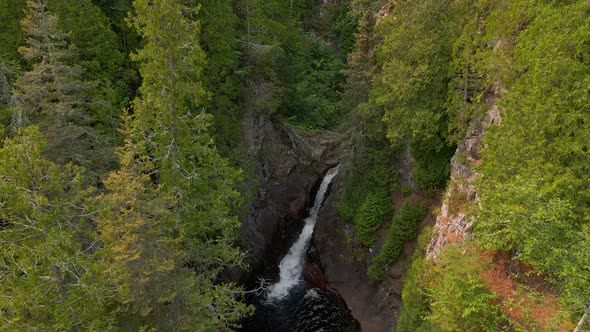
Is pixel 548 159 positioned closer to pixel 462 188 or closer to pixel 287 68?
pixel 462 188

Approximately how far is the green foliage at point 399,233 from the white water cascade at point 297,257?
6245mm

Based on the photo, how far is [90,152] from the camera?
55.1 feet

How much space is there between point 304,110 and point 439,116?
15.3 metres

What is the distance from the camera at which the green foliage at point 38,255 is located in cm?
948

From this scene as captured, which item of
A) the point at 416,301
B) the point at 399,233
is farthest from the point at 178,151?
the point at 399,233

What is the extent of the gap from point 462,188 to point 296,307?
1358 cm

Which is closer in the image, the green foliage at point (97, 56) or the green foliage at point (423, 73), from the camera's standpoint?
the green foliage at point (423, 73)

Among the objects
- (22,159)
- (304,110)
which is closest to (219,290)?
(22,159)

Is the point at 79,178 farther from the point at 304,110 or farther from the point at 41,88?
the point at 304,110

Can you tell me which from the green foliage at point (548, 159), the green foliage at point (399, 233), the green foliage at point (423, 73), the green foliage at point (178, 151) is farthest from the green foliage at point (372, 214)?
the green foliage at point (178, 151)

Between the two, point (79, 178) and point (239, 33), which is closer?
point (79, 178)

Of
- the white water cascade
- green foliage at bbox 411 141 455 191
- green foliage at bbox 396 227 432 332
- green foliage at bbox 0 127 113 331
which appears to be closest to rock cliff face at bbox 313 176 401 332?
the white water cascade

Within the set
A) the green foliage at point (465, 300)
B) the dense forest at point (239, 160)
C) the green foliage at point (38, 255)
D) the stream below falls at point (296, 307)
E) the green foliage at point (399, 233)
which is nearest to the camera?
the green foliage at point (38, 255)

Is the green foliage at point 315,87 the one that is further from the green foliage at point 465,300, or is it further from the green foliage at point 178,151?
the green foliage at point 465,300
